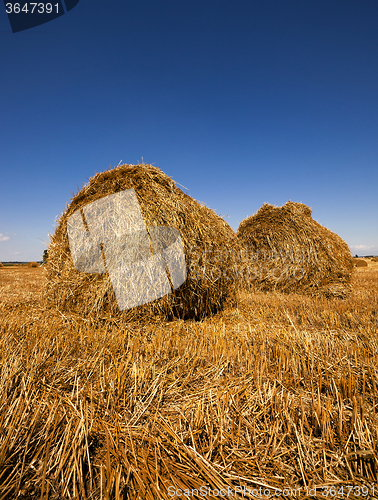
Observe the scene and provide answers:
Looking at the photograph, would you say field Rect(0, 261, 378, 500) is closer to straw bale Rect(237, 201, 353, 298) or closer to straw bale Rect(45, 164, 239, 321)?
straw bale Rect(45, 164, 239, 321)

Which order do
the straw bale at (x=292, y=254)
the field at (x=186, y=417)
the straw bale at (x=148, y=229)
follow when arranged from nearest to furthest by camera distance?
1. the field at (x=186, y=417)
2. the straw bale at (x=148, y=229)
3. the straw bale at (x=292, y=254)

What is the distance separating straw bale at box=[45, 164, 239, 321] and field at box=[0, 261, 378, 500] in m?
0.85

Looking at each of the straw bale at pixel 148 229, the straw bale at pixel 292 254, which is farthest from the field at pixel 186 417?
the straw bale at pixel 292 254

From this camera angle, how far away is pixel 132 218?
370cm

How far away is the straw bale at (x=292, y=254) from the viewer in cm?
626

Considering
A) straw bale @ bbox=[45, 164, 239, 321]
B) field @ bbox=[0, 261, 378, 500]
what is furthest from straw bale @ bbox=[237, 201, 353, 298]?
field @ bbox=[0, 261, 378, 500]

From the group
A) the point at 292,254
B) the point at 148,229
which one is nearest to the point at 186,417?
the point at 148,229

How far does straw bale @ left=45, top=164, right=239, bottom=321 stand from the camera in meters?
3.62

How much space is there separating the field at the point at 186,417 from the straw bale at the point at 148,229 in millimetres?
847

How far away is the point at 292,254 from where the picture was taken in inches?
265

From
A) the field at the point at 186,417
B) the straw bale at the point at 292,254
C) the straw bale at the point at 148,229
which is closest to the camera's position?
the field at the point at 186,417

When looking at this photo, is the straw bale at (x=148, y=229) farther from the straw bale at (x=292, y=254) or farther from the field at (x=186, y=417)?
the straw bale at (x=292, y=254)

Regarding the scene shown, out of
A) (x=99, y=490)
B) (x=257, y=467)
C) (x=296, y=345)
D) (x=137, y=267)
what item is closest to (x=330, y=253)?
(x=296, y=345)

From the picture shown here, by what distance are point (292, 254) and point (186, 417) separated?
585 centimetres
